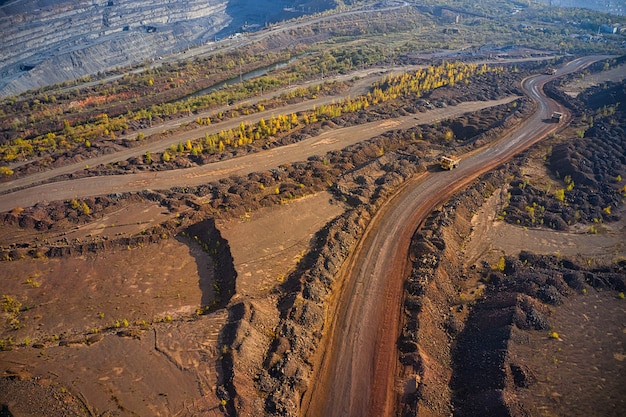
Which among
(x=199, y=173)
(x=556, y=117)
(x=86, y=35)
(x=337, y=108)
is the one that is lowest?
(x=556, y=117)

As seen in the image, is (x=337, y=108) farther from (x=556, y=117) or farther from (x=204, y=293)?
(x=204, y=293)

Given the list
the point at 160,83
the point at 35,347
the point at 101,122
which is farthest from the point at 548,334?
the point at 160,83

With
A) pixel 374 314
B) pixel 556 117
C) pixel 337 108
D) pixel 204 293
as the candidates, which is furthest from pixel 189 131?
pixel 556 117

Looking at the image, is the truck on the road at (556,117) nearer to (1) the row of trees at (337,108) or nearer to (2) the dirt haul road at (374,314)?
(1) the row of trees at (337,108)

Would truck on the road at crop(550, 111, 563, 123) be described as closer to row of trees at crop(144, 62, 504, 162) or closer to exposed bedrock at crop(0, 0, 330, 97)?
row of trees at crop(144, 62, 504, 162)

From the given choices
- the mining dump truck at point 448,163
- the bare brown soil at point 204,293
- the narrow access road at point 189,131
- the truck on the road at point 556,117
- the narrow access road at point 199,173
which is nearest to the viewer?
the bare brown soil at point 204,293

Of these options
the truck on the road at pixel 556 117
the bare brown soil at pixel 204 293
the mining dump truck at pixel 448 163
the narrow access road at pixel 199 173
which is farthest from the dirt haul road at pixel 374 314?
the truck on the road at pixel 556 117

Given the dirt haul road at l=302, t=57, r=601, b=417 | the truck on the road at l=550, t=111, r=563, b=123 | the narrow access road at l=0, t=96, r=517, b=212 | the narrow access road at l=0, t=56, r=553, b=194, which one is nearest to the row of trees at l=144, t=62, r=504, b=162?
the narrow access road at l=0, t=56, r=553, b=194

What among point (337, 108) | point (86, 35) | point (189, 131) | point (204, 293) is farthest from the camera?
point (86, 35)
